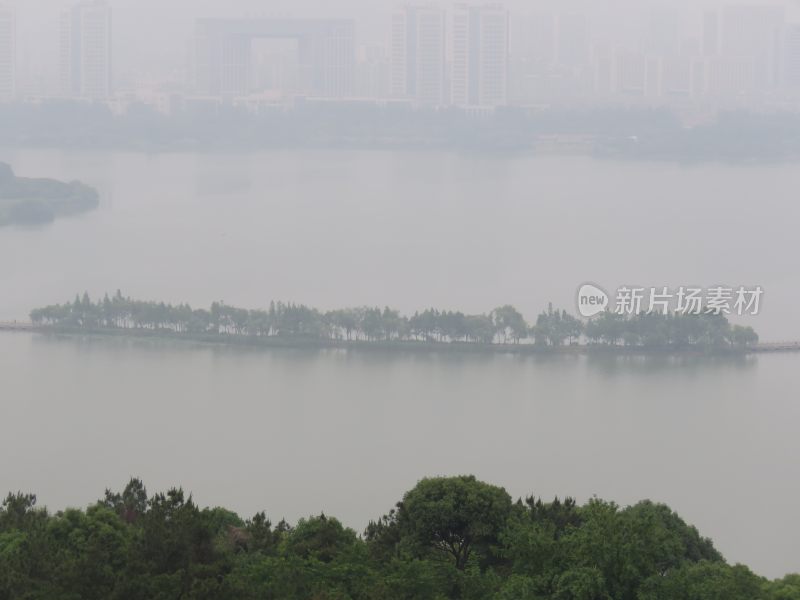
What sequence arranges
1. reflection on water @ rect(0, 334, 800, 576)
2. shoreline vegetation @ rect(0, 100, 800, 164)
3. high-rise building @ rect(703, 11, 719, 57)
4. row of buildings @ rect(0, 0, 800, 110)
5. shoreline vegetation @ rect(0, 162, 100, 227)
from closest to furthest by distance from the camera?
reflection on water @ rect(0, 334, 800, 576)
shoreline vegetation @ rect(0, 162, 100, 227)
shoreline vegetation @ rect(0, 100, 800, 164)
row of buildings @ rect(0, 0, 800, 110)
high-rise building @ rect(703, 11, 719, 57)

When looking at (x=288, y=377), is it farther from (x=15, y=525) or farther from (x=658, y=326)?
(x=15, y=525)

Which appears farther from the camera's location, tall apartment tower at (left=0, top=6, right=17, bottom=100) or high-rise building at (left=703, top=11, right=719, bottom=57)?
high-rise building at (left=703, top=11, right=719, bottom=57)

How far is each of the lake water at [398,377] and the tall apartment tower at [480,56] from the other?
669cm

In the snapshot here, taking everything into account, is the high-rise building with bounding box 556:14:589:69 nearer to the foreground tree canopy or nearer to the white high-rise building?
the white high-rise building

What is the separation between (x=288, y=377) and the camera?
19.1ft

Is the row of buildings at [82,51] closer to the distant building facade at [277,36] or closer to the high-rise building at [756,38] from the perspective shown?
the distant building facade at [277,36]

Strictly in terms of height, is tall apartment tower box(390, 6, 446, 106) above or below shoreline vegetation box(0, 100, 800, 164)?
above

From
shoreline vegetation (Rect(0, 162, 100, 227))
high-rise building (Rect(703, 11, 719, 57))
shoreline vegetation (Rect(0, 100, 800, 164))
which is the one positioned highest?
high-rise building (Rect(703, 11, 719, 57))

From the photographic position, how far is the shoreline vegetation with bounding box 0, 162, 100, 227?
32.4ft

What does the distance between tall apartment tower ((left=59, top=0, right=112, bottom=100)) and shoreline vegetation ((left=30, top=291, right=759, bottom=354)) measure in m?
12.0

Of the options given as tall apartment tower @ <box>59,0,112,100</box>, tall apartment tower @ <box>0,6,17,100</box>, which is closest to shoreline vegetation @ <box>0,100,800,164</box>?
tall apartment tower @ <box>0,6,17,100</box>

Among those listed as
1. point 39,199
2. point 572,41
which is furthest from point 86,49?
point 39,199

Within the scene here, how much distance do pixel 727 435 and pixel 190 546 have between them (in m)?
2.87

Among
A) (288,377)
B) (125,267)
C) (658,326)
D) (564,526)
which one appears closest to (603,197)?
(125,267)
